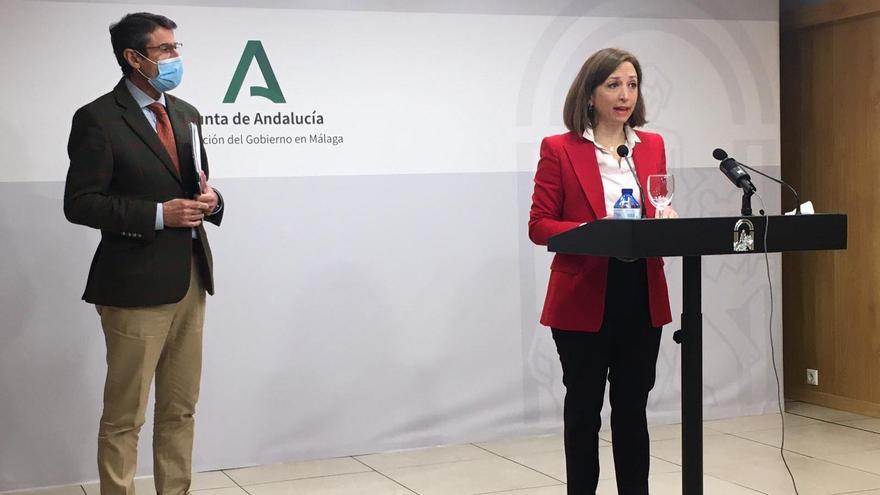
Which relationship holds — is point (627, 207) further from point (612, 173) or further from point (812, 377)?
point (812, 377)

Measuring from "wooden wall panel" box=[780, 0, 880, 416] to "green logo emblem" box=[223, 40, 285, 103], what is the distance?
3.07 metres

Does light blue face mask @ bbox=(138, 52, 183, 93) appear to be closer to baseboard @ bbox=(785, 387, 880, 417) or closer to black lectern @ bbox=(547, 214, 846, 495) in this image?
black lectern @ bbox=(547, 214, 846, 495)

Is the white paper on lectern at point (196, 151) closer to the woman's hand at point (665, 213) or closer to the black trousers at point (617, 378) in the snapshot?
the black trousers at point (617, 378)

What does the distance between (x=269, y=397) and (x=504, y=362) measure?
3.87 ft

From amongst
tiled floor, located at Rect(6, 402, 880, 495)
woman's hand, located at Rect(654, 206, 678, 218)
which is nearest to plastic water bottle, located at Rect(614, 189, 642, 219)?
woman's hand, located at Rect(654, 206, 678, 218)

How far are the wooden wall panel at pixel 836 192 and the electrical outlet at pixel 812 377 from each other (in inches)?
1.0

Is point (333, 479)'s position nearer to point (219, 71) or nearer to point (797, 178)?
point (219, 71)

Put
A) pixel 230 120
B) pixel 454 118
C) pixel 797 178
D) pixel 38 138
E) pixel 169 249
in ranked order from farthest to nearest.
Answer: pixel 797 178
pixel 454 118
pixel 230 120
pixel 38 138
pixel 169 249

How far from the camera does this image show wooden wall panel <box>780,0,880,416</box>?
17.8ft

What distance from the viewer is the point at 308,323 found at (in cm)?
469

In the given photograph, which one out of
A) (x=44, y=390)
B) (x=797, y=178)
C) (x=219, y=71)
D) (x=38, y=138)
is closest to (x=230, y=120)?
(x=219, y=71)

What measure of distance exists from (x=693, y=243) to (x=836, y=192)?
141 inches

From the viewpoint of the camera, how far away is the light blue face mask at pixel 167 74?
3.41 metres

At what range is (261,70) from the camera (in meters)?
4.58
